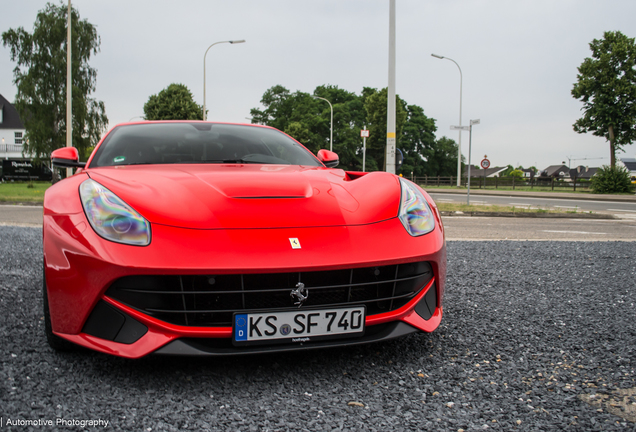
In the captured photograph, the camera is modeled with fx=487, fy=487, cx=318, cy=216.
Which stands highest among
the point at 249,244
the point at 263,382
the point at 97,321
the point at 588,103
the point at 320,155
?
the point at 588,103

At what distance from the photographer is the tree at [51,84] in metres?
28.5

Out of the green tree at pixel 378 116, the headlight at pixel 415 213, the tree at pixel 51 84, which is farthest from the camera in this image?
the green tree at pixel 378 116

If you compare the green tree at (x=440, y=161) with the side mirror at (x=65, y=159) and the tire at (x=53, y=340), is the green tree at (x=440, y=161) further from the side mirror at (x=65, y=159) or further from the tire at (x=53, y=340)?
the tire at (x=53, y=340)

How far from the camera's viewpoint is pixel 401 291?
201cm

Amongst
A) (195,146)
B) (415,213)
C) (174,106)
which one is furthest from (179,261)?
(174,106)

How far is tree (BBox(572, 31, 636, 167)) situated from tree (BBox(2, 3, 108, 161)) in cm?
2998

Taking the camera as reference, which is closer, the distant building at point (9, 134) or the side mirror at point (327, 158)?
the side mirror at point (327, 158)

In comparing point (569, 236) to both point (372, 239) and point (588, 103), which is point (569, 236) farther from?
point (588, 103)

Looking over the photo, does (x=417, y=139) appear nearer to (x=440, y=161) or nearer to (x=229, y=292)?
(x=440, y=161)

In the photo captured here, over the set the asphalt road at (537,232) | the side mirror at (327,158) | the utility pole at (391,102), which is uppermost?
the utility pole at (391,102)

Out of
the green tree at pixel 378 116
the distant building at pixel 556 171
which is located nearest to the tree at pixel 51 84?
the green tree at pixel 378 116

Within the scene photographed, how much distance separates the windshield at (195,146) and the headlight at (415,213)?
976 mm

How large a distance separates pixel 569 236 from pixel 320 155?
5.63m

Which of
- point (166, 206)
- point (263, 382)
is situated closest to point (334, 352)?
point (263, 382)
